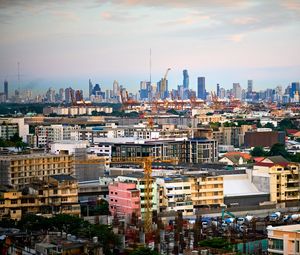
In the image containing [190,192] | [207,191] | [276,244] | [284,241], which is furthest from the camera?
[207,191]

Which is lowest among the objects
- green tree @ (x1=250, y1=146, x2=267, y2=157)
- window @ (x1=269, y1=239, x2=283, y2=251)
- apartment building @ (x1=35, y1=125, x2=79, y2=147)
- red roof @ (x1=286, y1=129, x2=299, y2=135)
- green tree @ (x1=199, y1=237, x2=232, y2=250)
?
red roof @ (x1=286, y1=129, x2=299, y2=135)

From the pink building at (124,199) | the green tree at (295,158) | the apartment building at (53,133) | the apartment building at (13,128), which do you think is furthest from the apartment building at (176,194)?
the apartment building at (13,128)

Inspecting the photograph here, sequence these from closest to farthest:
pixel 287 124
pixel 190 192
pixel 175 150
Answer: pixel 190 192
pixel 175 150
pixel 287 124

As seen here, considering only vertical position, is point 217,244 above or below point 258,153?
above

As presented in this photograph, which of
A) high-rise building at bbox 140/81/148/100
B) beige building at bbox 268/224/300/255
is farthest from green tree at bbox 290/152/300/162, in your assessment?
high-rise building at bbox 140/81/148/100

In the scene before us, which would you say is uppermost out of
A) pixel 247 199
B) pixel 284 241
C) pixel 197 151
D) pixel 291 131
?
pixel 284 241

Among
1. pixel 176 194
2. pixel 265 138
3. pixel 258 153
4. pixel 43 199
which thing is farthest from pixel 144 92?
pixel 43 199

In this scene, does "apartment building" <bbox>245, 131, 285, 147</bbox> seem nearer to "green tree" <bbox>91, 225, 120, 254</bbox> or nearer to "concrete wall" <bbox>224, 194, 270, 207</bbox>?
"concrete wall" <bbox>224, 194, 270, 207</bbox>

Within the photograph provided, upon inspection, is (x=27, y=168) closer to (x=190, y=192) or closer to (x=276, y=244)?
(x=190, y=192)
